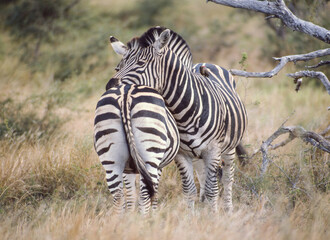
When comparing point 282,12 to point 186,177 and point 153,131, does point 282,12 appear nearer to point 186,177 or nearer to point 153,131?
point 153,131

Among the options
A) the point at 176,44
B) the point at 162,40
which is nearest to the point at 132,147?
the point at 162,40

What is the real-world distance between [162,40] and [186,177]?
162 cm

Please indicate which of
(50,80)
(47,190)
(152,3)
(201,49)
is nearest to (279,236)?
(47,190)

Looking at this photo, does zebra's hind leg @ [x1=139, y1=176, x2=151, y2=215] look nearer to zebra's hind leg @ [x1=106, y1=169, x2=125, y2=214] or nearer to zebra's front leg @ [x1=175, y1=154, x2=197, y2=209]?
zebra's hind leg @ [x1=106, y1=169, x2=125, y2=214]

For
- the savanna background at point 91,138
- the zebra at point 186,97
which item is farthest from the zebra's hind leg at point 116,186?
the zebra at point 186,97

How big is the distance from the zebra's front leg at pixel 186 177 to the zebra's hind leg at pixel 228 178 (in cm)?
50

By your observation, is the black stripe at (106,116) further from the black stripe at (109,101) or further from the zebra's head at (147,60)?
the zebra's head at (147,60)

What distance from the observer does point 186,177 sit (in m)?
4.71

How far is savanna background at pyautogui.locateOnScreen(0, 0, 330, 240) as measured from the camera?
351 cm

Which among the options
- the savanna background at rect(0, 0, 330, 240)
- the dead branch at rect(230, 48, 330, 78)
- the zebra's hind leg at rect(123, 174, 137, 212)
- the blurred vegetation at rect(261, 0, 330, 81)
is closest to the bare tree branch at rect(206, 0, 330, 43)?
the dead branch at rect(230, 48, 330, 78)

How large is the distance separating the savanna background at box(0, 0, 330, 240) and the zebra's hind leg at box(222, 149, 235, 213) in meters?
0.15

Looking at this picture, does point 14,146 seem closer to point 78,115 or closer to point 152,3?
point 78,115

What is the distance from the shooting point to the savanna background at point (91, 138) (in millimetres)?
3508

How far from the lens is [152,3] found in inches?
722
